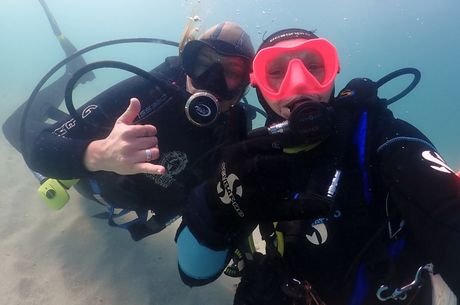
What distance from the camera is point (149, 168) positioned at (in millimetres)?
2277

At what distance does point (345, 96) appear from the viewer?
2.03m

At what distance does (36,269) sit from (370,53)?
115273mm

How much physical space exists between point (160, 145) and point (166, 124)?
9.4 inches

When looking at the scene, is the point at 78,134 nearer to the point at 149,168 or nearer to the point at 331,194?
the point at 149,168

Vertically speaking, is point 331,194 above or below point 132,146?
below

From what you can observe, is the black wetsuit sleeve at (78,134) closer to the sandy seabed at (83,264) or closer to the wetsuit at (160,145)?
the wetsuit at (160,145)

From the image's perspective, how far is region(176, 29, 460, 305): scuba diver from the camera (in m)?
1.70

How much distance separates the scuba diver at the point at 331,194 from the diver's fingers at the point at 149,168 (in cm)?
31

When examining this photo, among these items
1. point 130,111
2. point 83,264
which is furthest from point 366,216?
point 83,264

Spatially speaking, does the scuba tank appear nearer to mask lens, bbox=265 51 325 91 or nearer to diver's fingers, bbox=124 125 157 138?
diver's fingers, bbox=124 125 157 138

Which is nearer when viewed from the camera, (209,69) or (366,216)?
(366,216)

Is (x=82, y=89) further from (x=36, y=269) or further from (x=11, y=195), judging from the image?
(x=36, y=269)

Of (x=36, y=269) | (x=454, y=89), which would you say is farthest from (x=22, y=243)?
(x=454, y=89)

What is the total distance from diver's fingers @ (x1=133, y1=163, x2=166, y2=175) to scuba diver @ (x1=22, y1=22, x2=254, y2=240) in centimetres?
38
